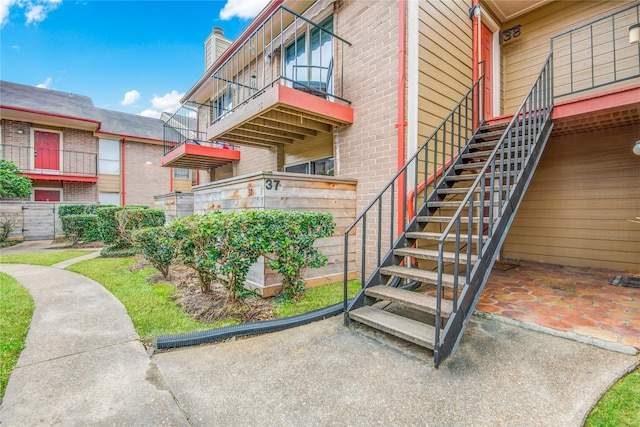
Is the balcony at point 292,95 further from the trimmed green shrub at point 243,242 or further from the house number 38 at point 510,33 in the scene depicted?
the house number 38 at point 510,33

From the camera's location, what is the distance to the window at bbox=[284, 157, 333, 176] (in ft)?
19.6

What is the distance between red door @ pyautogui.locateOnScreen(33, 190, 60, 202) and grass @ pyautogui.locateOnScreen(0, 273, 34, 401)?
36.7ft

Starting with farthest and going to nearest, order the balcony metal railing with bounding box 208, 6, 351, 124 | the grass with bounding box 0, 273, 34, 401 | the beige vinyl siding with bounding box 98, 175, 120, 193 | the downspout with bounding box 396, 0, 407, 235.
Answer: the beige vinyl siding with bounding box 98, 175, 120, 193
the balcony metal railing with bounding box 208, 6, 351, 124
the downspout with bounding box 396, 0, 407, 235
the grass with bounding box 0, 273, 34, 401

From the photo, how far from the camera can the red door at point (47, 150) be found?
1289cm

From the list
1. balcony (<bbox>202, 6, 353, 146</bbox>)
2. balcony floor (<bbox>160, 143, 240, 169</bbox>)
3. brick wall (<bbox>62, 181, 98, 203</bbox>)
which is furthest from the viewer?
brick wall (<bbox>62, 181, 98, 203</bbox>)

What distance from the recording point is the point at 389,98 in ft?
14.7

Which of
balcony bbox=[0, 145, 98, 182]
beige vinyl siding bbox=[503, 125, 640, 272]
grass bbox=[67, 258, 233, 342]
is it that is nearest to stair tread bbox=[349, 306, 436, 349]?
grass bbox=[67, 258, 233, 342]

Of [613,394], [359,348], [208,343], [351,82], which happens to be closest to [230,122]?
[351,82]

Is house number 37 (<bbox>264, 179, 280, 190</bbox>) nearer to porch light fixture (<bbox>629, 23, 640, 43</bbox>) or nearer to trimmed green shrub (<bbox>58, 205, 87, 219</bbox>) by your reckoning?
porch light fixture (<bbox>629, 23, 640, 43</bbox>)

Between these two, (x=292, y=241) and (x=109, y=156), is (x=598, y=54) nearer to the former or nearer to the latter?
(x=292, y=241)

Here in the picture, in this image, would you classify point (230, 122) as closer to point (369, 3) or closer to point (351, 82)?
point (351, 82)

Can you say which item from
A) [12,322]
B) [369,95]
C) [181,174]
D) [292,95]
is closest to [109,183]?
[181,174]

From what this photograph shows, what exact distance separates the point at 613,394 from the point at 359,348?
5.51ft

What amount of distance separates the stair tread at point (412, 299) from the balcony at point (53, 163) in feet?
49.8
